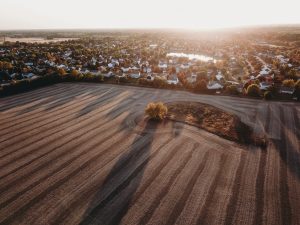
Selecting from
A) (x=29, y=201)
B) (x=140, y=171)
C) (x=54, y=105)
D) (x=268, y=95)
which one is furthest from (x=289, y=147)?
(x=54, y=105)

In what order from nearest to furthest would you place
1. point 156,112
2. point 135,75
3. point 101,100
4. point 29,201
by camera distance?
point 29,201, point 156,112, point 101,100, point 135,75

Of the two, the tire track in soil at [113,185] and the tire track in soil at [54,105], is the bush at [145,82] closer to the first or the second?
the tire track in soil at [54,105]

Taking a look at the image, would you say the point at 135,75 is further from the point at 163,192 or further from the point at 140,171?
the point at 163,192

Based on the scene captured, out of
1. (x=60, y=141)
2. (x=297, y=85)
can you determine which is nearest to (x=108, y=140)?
(x=60, y=141)

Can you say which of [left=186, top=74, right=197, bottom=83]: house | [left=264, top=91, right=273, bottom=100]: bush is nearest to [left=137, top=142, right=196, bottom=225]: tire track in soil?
[left=264, top=91, right=273, bottom=100]: bush

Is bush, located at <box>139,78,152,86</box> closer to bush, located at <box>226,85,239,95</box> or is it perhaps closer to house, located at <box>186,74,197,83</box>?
house, located at <box>186,74,197,83</box>
